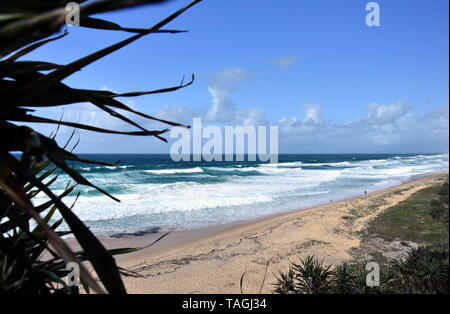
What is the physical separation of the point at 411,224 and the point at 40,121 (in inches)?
550

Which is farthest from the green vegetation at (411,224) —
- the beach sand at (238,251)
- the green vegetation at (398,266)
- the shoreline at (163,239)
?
the shoreline at (163,239)

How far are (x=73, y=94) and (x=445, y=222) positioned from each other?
14.1m

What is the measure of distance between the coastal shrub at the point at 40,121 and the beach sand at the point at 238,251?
634 centimetres

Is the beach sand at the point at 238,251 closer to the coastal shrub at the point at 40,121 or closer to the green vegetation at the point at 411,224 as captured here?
the green vegetation at the point at 411,224

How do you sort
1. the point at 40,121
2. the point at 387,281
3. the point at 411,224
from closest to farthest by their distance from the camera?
the point at 40,121 < the point at 387,281 < the point at 411,224

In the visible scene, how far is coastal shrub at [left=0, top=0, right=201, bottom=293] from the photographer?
2.06 feet

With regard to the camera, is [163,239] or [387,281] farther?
[163,239]

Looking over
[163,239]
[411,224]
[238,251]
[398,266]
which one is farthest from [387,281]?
[163,239]

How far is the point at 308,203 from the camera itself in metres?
A: 21.5

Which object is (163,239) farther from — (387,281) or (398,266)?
(387,281)

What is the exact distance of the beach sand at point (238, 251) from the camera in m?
8.32

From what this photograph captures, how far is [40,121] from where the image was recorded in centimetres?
131
